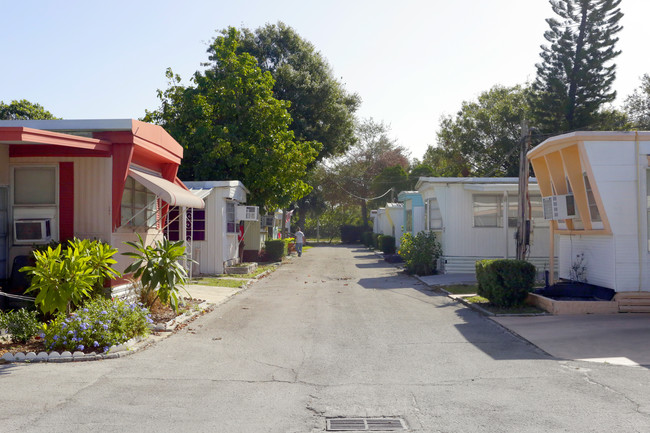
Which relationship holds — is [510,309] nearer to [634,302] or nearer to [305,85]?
[634,302]

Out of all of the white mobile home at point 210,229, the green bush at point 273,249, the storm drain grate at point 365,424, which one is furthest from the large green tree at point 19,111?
the storm drain grate at point 365,424

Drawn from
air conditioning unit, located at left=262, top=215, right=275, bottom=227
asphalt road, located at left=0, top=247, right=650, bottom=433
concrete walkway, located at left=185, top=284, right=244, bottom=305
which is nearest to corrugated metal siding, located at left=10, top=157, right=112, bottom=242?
asphalt road, located at left=0, top=247, right=650, bottom=433

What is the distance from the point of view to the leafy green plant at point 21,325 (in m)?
9.17

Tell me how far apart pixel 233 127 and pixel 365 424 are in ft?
69.0

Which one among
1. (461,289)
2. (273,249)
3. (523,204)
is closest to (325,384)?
(523,204)

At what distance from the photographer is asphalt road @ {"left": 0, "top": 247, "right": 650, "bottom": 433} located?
5828mm

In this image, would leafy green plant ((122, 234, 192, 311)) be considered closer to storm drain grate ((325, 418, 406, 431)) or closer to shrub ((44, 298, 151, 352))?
shrub ((44, 298, 151, 352))

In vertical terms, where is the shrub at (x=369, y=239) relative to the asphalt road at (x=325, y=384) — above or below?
above

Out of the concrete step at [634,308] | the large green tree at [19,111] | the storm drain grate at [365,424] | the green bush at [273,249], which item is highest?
the large green tree at [19,111]

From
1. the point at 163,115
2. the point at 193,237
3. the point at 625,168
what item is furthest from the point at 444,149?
the point at 625,168

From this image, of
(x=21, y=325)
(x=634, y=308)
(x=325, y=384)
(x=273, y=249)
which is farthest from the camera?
(x=273, y=249)

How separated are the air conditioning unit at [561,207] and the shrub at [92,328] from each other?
32.6ft

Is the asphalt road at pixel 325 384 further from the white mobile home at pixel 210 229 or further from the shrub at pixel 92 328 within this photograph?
the white mobile home at pixel 210 229

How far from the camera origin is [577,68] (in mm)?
31844
